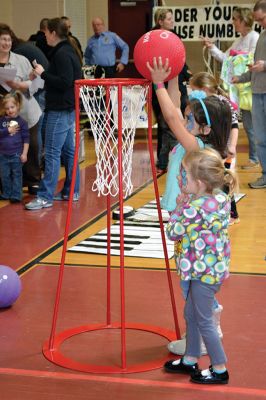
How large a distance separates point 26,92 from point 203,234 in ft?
17.0

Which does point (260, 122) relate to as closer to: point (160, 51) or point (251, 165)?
point (251, 165)

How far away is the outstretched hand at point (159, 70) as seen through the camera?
3.96 meters

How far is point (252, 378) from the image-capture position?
3.87 metres

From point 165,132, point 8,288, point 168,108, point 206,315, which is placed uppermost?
point 168,108

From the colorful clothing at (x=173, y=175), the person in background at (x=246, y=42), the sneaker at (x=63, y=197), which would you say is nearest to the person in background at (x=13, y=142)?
the sneaker at (x=63, y=197)

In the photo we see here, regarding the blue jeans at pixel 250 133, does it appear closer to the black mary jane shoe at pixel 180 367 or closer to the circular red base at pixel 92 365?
the circular red base at pixel 92 365

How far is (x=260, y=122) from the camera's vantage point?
873 cm

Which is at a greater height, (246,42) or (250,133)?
(246,42)

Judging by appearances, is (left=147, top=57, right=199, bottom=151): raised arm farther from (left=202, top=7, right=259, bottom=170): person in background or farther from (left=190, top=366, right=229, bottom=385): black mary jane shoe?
(left=202, top=7, right=259, bottom=170): person in background

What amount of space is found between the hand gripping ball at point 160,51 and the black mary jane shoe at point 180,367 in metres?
1.52

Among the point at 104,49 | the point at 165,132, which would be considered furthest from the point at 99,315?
the point at 104,49

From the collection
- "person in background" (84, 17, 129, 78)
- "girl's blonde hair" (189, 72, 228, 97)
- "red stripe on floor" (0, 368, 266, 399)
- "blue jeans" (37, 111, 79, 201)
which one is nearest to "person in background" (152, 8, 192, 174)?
"blue jeans" (37, 111, 79, 201)

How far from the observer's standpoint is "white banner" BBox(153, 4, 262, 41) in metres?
13.1

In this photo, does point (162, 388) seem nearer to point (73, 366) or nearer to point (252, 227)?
point (73, 366)
